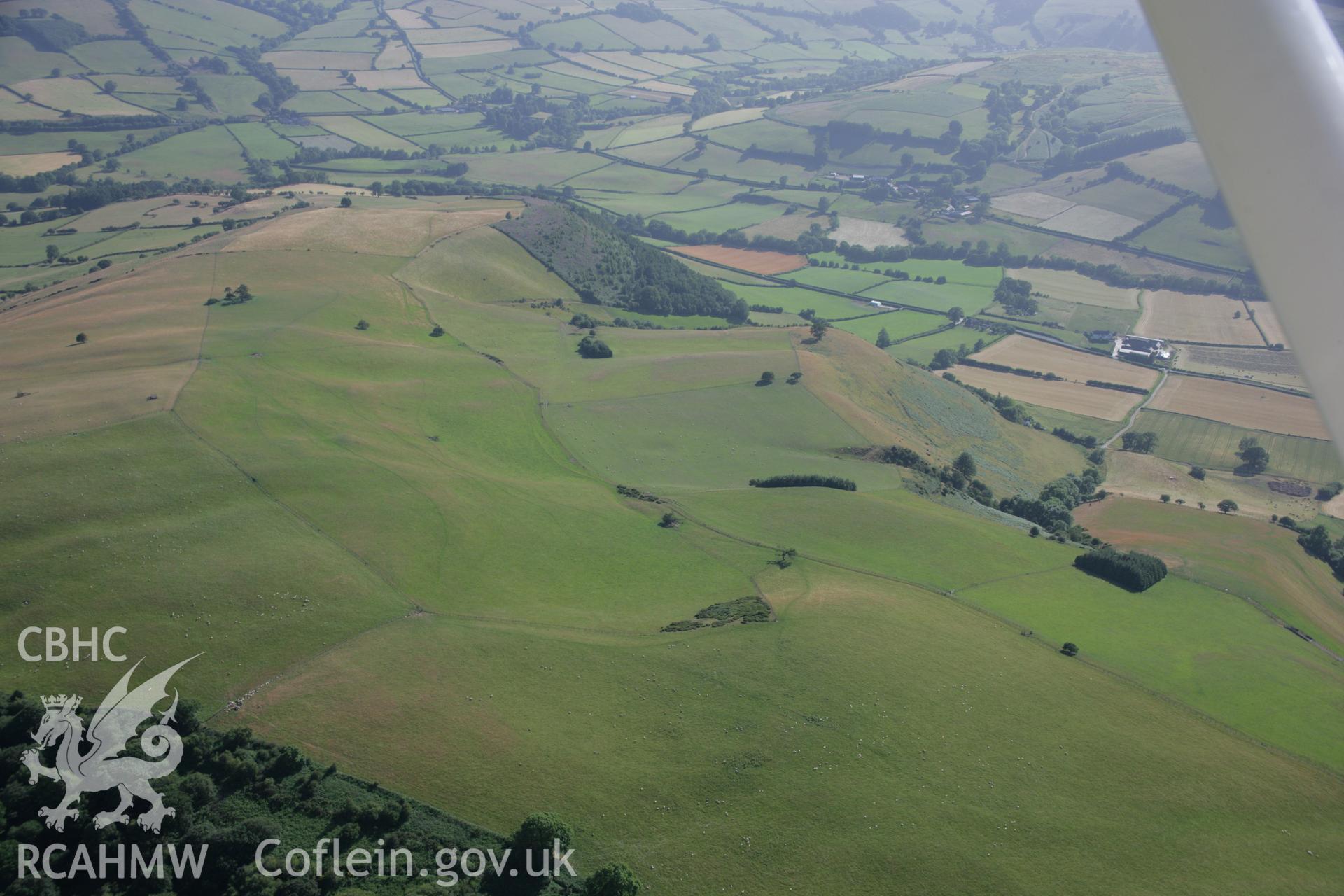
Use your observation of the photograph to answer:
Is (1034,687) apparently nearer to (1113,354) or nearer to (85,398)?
A: (85,398)

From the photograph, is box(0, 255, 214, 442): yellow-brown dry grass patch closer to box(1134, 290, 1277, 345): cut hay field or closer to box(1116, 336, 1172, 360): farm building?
box(1116, 336, 1172, 360): farm building

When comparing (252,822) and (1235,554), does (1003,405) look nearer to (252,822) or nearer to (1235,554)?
(1235,554)

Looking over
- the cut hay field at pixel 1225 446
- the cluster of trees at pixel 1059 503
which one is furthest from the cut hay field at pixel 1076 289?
the cluster of trees at pixel 1059 503

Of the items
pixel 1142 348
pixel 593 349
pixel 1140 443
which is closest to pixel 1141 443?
pixel 1140 443

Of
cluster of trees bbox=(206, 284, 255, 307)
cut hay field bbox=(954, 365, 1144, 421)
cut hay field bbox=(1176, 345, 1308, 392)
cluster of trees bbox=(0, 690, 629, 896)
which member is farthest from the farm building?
cluster of trees bbox=(0, 690, 629, 896)

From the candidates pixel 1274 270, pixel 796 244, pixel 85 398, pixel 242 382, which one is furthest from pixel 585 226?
pixel 1274 270

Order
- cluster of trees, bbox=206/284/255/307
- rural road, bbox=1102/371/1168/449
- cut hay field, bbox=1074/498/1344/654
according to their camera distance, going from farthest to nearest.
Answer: rural road, bbox=1102/371/1168/449, cluster of trees, bbox=206/284/255/307, cut hay field, bbox=1074/498/1344/654
